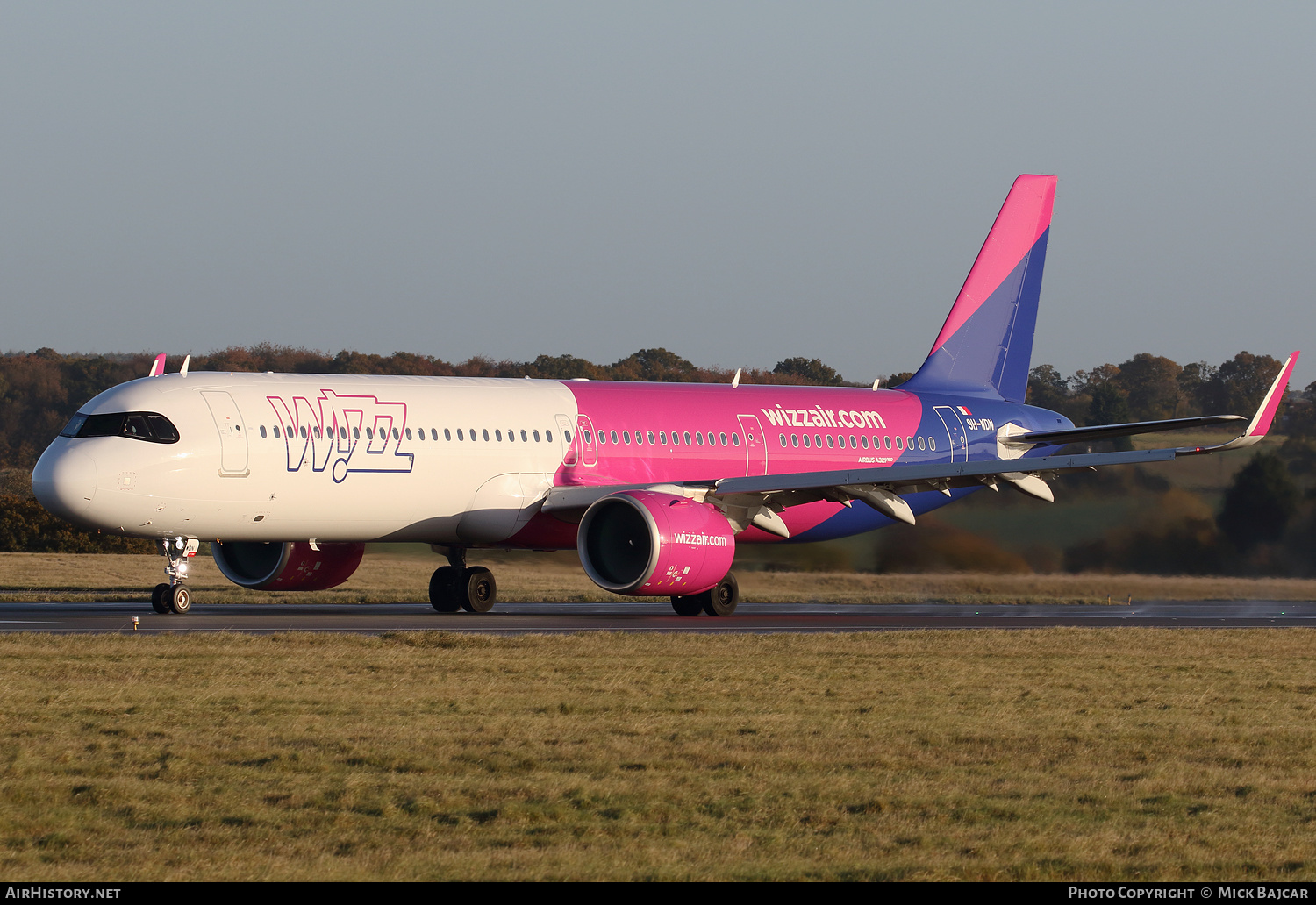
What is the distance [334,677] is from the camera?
15789 mm

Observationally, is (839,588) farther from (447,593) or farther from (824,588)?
(447,593)

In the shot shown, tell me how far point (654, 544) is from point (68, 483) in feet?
27.5

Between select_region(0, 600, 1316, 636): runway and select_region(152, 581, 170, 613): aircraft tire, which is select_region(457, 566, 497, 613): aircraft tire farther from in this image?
select_region(152, 581, 170, 613): aircraft tire

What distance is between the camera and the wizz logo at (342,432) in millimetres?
24141

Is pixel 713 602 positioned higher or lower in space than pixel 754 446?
lower

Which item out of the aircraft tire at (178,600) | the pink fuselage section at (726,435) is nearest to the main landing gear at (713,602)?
the pink fuselage section at (726,435)

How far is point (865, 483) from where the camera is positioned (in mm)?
26328

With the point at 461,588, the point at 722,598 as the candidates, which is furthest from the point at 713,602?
the point at 461,588

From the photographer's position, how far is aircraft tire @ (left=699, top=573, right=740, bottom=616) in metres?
27.6

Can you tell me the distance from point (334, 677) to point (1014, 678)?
7.01 m

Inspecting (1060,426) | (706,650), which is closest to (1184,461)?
(1060,426)

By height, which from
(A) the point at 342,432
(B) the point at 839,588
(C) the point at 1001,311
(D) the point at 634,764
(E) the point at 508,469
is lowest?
(B) the point at 839,588

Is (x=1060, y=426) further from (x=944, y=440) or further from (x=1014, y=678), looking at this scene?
(x=1014, y=678)
